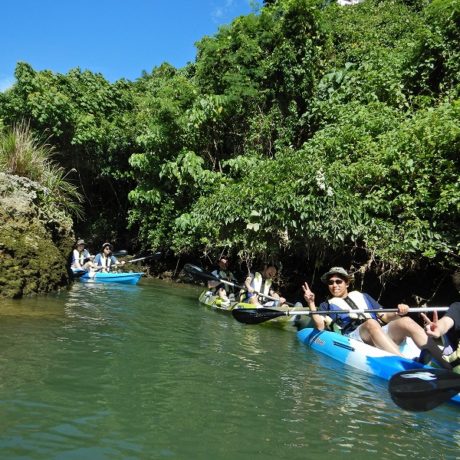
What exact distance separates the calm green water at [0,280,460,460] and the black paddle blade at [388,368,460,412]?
0.17 meters

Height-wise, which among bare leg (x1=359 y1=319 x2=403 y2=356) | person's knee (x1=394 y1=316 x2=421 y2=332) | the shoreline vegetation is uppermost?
the shoreline vegetation

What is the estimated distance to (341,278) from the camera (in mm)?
5938

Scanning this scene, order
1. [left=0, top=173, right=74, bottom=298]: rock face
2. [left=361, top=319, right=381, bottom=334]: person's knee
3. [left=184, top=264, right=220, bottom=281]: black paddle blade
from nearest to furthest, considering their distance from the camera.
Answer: [left=361, top=319, right=381, bottom=334]: person's knee → [left=0, top=173, right=74, bottom=298]: rock face → [left=184, top=264, right=220, bottom=281]: black paddle blade

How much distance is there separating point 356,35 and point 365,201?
22.3ft

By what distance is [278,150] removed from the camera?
42.6ft

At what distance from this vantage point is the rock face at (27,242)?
7.52 m

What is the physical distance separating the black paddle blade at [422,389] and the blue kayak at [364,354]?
1.92 ft

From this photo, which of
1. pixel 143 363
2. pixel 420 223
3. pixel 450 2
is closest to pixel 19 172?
pixel 143 363

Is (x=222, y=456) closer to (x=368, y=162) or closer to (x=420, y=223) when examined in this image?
(x=420, y=223)

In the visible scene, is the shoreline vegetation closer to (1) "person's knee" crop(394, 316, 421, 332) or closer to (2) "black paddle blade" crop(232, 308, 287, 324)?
(2) "black paddle blade" crop(232, 308, 287, 324)

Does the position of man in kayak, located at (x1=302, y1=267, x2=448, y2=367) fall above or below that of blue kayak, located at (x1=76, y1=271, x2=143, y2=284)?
above

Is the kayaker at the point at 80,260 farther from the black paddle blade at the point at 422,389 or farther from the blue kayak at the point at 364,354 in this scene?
the black paddle blade at the point at 422,389

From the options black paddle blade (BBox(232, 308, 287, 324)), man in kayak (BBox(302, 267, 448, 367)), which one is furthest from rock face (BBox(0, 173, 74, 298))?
man in kayak (BBox(302, 267, 448, 367))

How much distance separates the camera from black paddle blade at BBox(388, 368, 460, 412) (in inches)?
139
